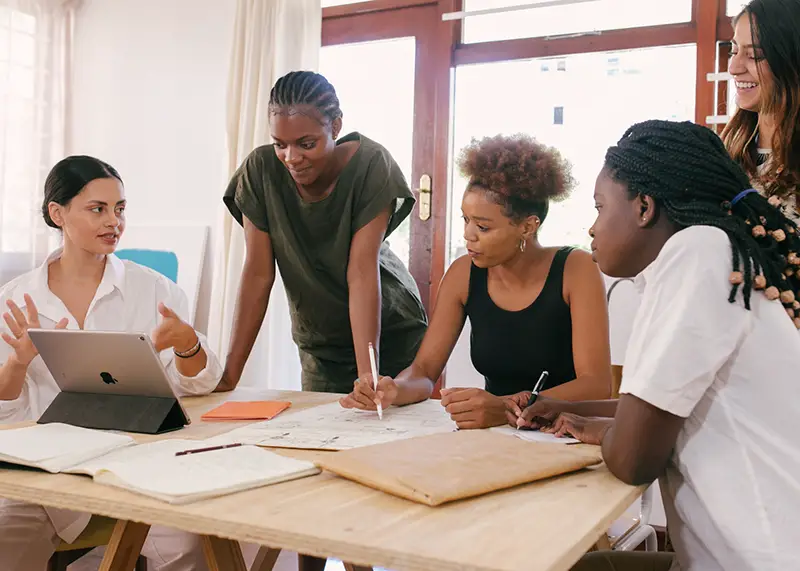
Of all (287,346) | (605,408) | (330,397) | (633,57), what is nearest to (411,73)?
(633,57)

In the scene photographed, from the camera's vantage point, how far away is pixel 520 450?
115cm

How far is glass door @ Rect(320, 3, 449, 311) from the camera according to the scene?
368cm

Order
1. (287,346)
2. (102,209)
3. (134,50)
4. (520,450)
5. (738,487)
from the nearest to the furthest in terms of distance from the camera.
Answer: (738,487), (520,450), (102,209), (287,346), (134,50)

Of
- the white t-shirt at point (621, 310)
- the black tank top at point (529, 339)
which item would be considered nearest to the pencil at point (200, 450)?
the black tank top at point (529, 339)

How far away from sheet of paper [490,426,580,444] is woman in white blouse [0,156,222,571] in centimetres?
63

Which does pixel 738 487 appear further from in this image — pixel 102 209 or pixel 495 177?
pixel 102 209

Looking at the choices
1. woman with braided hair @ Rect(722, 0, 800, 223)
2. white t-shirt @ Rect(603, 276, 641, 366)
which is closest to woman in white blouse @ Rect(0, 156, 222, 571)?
woman with braided hair @ Rect(722, 0, 800, 223)

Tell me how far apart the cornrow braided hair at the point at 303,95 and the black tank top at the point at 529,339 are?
1.94ft

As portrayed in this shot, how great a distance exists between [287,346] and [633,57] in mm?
1924

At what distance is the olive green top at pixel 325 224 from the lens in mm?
2086

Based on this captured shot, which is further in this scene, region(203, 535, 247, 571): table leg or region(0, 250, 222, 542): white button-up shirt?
region(0, 250, 222, 542): white button-up shirt

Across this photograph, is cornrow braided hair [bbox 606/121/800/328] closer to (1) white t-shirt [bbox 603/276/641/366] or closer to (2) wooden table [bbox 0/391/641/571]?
(2) wooden table [bbox 0/391/641/571]

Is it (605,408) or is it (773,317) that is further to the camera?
(605,408)

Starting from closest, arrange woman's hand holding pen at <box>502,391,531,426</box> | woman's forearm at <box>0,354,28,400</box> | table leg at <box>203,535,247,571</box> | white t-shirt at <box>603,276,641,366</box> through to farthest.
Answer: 1. table leg at <box>203,535,247,571</box>
2. woman's hand holding pen at <box>502,391,531,426</box>
3. woman's forearm at <box>0,354,28,400</box>
4. white t-shirt at <box>603,276,641,366</box>
